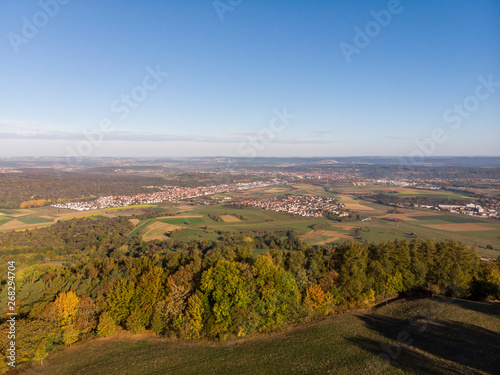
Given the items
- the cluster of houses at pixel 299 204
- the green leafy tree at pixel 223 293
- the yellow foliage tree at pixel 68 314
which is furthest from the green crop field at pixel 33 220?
the green leafy tree at pixel 223 293

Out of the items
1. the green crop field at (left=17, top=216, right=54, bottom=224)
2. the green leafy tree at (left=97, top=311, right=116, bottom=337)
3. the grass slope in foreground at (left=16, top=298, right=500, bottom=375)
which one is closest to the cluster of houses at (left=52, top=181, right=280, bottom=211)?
the green crop field at (left=17, top=216, right=54, bottom=224)

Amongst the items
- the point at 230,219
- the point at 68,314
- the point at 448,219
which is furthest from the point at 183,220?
the point at 448,219

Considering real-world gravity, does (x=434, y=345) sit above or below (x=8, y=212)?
above

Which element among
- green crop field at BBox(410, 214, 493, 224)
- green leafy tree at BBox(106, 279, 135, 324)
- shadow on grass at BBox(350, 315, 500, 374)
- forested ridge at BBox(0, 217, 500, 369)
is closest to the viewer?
shadow on grass at BBox(350, 315, 500, 374)

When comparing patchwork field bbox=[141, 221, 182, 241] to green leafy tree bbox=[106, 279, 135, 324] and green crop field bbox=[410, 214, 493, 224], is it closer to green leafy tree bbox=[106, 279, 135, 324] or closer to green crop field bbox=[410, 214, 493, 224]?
green leafy tree bbox=[106, 279, 135, 324]

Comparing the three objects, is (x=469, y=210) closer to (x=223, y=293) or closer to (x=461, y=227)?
(x=461, y=227)

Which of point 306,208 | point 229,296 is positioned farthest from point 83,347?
point 306,208

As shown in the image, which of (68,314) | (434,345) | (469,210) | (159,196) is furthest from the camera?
(159,196)
